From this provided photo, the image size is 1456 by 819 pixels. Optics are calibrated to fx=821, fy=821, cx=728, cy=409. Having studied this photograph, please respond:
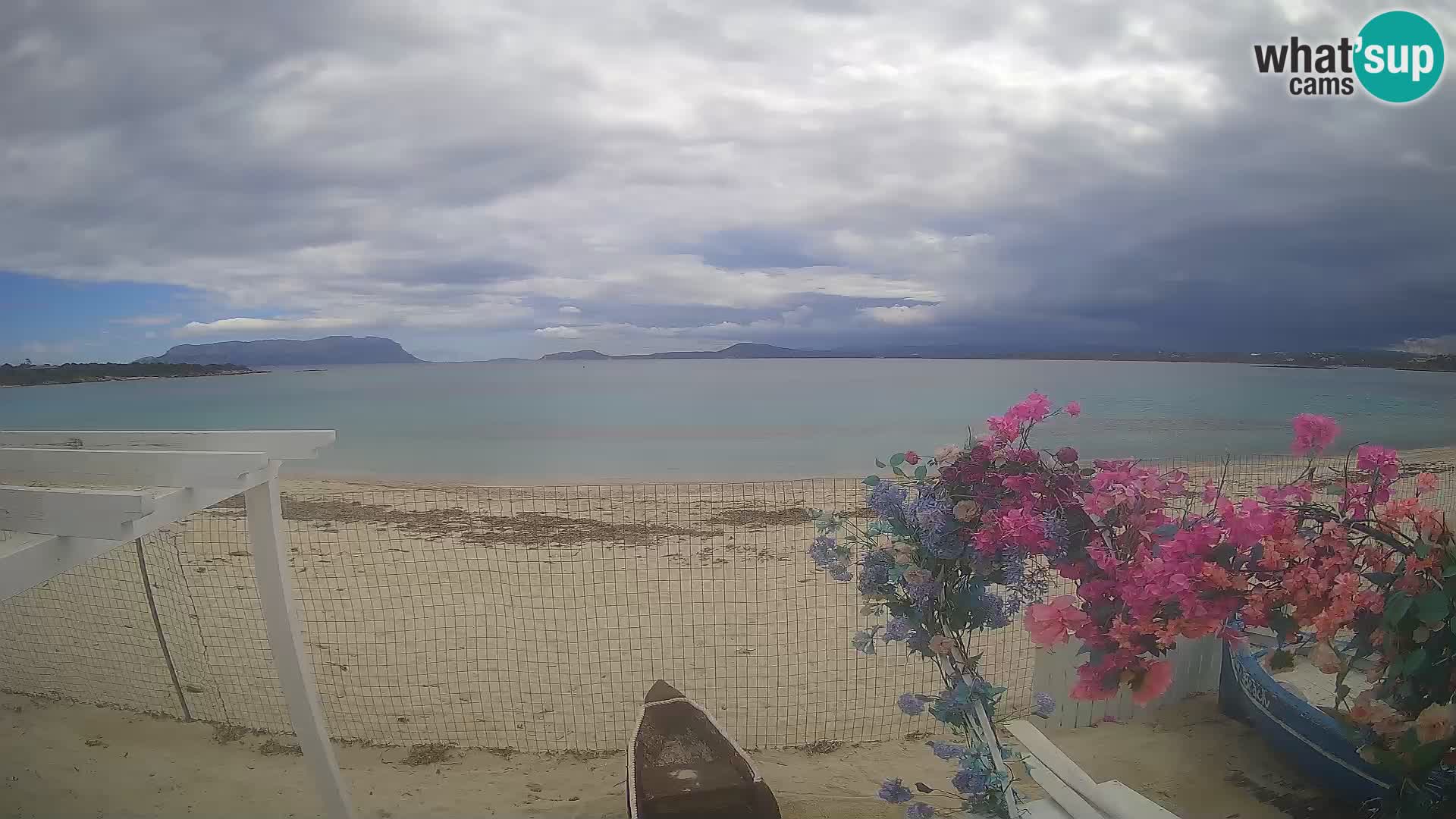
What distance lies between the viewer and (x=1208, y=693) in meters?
5.16

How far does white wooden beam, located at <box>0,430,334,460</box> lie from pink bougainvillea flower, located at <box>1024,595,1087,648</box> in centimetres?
248

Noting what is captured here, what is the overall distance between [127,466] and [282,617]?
0.89 meters

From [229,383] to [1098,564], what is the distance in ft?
326

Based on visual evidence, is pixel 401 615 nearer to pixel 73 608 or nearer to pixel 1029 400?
pixel 73 608

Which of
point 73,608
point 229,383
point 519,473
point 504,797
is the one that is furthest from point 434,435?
point 229,383

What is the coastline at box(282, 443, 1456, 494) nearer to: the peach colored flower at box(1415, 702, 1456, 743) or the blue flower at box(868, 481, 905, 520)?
the blue flower at box(868, 481, 905, 520)

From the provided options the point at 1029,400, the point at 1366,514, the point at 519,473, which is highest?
the point at 1029,400

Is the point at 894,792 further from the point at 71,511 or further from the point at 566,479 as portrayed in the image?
the point at 566,479

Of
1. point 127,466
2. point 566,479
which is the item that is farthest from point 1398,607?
point 566,479

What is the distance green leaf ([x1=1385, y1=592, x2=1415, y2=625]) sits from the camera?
164 centimetres

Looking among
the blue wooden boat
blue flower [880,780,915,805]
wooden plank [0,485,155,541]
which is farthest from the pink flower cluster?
wooden plank [0,485,155,541]

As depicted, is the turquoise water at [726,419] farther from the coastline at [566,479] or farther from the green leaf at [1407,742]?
the green leaf at [1407,742]

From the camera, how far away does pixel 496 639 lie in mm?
6773

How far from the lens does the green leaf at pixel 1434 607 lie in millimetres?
1588
